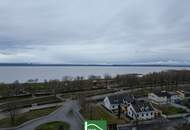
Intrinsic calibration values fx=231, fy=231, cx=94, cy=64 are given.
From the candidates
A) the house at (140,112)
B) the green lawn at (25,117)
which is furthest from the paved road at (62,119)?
the house at (140,112)

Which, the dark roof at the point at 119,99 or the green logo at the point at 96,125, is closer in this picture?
the green logo at the point at 96,125

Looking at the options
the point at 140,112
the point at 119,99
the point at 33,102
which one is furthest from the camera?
the point at 33,102

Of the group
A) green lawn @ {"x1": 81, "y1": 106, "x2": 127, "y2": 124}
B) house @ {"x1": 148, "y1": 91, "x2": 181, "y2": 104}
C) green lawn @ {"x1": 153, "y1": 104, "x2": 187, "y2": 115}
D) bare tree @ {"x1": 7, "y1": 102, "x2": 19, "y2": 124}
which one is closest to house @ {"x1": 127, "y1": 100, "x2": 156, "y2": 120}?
green lawn @ {"x1": 81, "y1": 106, "x2": 127, "y2": 124}

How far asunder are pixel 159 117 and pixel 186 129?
379 inches

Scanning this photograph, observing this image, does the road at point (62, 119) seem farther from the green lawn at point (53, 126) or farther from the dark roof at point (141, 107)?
the dark roof at point (141, 107)

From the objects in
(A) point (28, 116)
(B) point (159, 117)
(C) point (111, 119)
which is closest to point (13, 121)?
(A) point (28, 116)

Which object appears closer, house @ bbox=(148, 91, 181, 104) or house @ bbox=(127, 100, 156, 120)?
house @ bbox=(127, 100, 156, 120)

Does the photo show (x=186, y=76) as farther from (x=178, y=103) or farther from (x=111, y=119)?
(x=111, y=119)

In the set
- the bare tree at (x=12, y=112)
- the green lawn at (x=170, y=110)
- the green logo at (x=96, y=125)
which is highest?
the green logo at (x=96, y=125)

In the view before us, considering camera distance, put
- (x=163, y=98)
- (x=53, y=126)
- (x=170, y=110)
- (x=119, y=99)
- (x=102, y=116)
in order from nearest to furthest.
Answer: (x=53, y=126), (x=102, y=116), (x=170, y=110), (x=119, y=99), (x=163, y=98)

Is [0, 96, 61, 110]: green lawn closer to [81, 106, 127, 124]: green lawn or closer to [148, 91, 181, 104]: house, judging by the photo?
[81, 106, 127, 124]: green lawn

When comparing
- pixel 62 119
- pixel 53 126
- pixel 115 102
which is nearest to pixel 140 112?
pixel 115 102

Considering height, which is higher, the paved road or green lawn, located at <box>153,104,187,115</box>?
the paved road

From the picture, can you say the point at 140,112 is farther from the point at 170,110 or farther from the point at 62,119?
the point at 62,119
